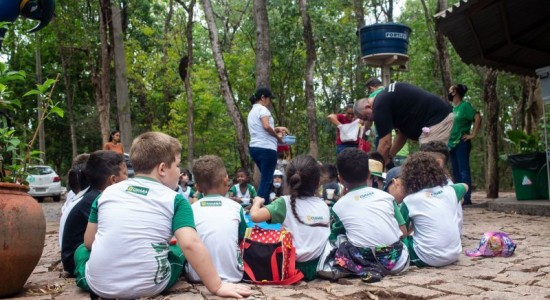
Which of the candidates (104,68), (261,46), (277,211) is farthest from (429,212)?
(104,68)

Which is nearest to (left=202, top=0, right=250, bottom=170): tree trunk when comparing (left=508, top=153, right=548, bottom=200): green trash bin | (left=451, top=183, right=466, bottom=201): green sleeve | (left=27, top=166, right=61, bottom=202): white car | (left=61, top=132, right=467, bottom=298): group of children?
(left=508, top=153, right=548, bottom=200): green trash bin

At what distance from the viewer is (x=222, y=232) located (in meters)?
3.71

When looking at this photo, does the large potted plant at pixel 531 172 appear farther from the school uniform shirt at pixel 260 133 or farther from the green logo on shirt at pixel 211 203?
the green logo on shirt at pixel 211 203

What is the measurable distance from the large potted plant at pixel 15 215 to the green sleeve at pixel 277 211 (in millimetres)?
1642

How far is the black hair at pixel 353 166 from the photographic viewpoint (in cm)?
409

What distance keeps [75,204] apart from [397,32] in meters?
6.71

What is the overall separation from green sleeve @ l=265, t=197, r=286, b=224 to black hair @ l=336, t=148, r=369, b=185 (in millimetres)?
554

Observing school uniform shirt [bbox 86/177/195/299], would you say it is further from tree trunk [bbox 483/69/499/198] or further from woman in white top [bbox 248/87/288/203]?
tree trunk [bbox 483/69/499/198]

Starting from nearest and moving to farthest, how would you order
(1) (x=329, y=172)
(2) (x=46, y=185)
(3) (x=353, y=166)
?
(3) (x=353, y=166) < (1) (x=329, y=172) < (2) (x=46, y=185)

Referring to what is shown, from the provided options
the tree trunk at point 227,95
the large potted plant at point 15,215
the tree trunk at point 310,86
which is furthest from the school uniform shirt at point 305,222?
the tree trunk at point 310,86

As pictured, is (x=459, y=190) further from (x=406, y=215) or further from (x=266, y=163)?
(x=266, y=163)

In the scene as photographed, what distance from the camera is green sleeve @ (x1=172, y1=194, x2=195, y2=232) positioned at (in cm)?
316

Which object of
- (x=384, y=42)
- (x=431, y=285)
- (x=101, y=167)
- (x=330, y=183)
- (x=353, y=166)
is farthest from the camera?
(x=384, y=42)

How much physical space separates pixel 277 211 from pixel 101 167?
1459 millimetres
